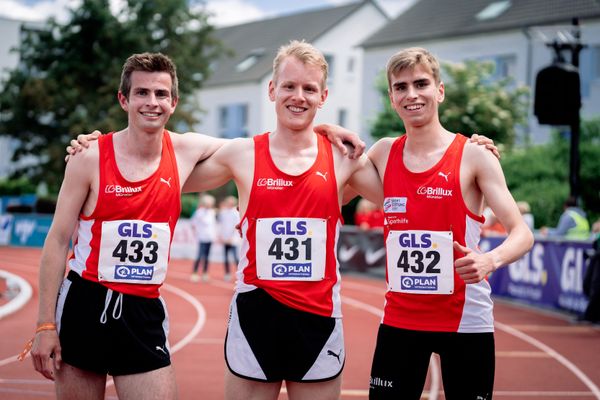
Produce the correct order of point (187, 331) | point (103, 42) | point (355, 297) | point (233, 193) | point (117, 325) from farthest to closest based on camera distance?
point (233, 193), point (103, 42), point (355, 297), point (187, 331), point (117, 325)

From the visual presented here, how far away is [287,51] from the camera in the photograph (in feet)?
14.9

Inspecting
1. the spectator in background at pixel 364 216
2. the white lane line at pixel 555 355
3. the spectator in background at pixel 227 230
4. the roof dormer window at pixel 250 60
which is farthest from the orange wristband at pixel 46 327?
the roof dormer window at pixel 250 60

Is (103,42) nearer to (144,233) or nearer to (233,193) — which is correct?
(233,193)

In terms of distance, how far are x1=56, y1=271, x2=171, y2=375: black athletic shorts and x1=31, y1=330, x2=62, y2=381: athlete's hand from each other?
0.16 ft

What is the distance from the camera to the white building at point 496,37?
112 feet

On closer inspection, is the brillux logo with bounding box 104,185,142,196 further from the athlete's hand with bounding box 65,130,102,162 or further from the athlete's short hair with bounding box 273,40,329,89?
the athlete's short hair with bounding box 273,40,329,89

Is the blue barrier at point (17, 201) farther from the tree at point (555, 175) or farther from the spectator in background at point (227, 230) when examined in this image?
the tree at point (555, 175)

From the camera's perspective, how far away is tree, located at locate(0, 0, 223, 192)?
4025 cm

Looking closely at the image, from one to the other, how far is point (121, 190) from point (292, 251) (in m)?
0.88

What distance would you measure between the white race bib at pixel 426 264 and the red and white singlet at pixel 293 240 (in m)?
0.37

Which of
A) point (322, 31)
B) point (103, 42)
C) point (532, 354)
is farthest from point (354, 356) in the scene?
point (322, 31)

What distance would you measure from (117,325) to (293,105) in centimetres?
135

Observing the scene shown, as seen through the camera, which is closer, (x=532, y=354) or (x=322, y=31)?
(x=532, y=354)

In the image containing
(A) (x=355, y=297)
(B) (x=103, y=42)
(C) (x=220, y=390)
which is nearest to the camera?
(C) (x=220, y=390)
